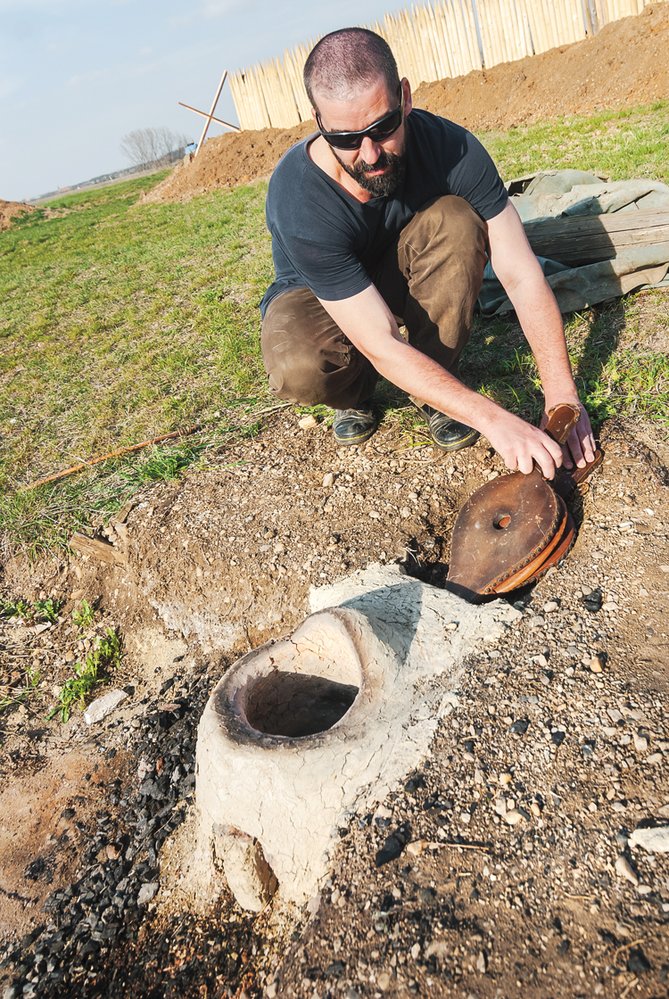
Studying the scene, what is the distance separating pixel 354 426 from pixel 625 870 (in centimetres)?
214

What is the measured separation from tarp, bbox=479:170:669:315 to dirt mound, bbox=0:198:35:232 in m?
19.4

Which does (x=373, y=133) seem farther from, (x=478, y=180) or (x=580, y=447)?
(x=580, y=447)

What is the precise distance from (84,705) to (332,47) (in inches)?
102

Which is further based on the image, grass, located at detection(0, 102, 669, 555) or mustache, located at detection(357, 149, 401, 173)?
grass, located at detection(0, 102, 669, 555)

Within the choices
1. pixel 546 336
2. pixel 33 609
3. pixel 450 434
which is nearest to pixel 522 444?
pixel 546 336

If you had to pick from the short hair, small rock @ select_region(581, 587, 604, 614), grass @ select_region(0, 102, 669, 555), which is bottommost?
small rock @ select_region(581, 587, 604, 614)

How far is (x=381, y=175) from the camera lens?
91.3 inches

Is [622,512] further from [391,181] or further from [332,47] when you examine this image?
[332,47]

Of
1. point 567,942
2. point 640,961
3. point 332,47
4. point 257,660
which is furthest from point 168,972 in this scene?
point 332,47

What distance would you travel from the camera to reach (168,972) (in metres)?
1.68

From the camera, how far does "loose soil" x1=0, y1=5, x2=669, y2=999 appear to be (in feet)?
4.47

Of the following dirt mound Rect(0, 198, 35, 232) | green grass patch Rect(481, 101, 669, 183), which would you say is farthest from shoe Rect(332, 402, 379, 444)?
dirt mound Rect(0, 198, 35, 232)

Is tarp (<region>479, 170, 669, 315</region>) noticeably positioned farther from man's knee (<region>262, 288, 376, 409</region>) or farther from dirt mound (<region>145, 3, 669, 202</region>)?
dirt mound (<region>145, 3, 669, 202</region>)

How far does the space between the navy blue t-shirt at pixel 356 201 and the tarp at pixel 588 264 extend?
1.06m
